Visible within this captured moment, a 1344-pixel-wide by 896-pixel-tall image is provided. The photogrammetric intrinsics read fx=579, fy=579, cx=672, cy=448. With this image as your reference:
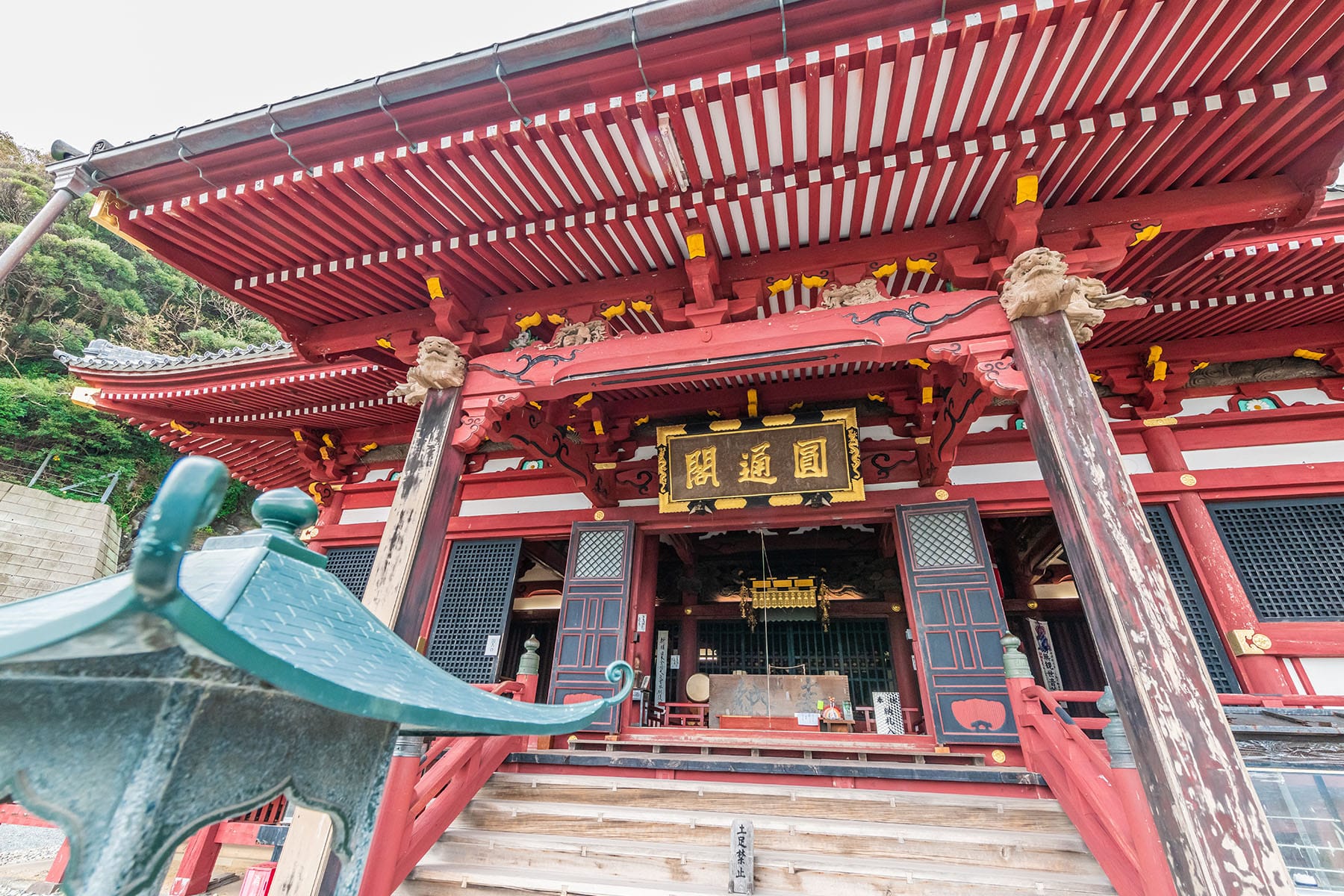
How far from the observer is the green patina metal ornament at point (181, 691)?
2.45 feet

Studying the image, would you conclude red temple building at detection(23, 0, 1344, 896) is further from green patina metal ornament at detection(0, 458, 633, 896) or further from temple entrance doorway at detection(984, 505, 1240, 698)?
green patina metal ornament at detection(0, 458, 633, 896)

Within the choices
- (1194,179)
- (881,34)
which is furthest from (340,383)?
(1194,179)

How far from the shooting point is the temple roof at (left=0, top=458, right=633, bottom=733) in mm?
702

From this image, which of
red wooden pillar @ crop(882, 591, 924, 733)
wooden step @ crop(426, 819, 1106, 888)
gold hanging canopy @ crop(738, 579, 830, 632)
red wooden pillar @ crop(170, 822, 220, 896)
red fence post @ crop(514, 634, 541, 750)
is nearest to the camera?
wooden step @ crop(426, 819, 1106, 888)

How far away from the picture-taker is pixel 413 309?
4.73 m

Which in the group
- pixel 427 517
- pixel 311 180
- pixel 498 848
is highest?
pixel 311 180

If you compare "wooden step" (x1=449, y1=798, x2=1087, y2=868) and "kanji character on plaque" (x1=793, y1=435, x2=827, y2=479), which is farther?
"kanji character on plaque" (x1=793, y1=435, x2=827, y2=479)

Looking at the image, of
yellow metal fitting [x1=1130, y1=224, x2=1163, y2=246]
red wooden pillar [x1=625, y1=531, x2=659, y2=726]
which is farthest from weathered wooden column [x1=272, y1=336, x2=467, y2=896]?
yellow metal fitting [x1=1130, y1=224, x2=1163, y2=246]

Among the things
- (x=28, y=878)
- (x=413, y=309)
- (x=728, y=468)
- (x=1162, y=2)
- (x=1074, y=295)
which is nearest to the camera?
(x=1162, y=2)

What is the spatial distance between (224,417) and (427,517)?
509 cm

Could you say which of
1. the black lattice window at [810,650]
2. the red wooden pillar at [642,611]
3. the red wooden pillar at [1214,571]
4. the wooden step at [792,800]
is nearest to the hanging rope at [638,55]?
the wooden step at [792,800]

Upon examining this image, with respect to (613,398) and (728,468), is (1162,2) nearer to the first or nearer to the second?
(728,468)

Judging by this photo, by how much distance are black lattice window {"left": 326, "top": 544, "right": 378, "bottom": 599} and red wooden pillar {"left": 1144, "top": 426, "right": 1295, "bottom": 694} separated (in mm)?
8797

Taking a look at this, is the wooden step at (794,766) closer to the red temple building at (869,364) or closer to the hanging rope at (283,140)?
the red temple building at (869,364)
